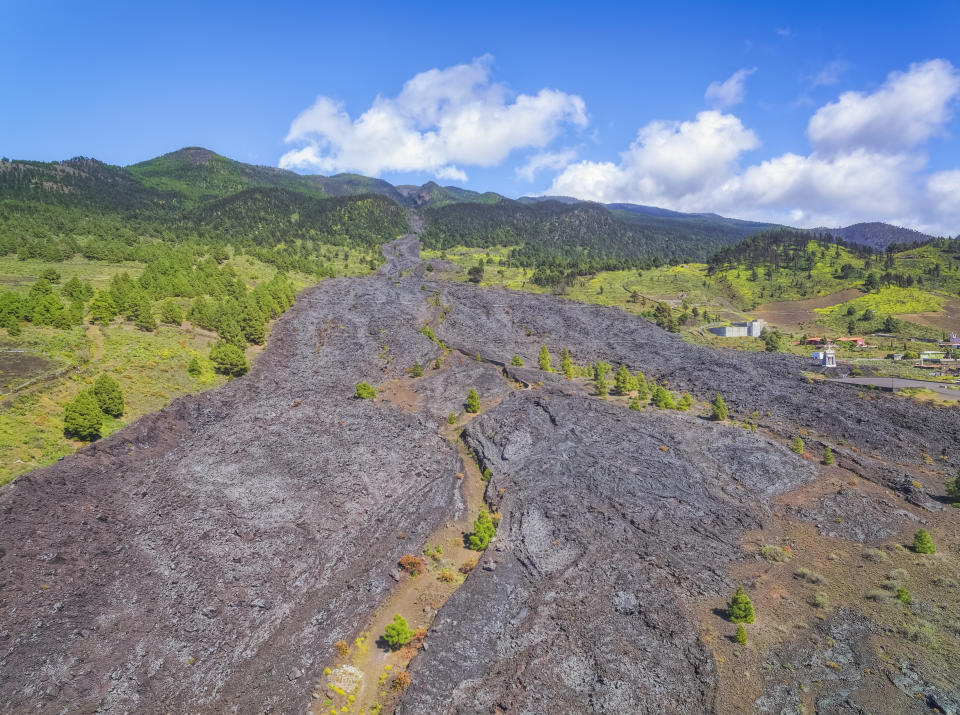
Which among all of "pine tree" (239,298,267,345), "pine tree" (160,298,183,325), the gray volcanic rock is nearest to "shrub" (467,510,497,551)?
the gray volcanic rock

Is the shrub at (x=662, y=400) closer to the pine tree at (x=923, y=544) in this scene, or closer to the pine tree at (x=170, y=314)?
the pine tree at (x=923, y=544)

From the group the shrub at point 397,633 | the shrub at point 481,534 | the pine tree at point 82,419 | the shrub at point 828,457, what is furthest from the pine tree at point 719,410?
the pine tree at point 82,419

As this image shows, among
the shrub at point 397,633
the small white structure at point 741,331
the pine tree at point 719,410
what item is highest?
the small white structure at point 741,331

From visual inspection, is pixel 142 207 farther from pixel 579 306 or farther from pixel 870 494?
pixel 870 494

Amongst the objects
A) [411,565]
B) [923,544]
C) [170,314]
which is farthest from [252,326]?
[923,544]

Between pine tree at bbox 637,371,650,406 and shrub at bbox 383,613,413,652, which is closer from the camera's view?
shrub at bbox 383,613,413,652

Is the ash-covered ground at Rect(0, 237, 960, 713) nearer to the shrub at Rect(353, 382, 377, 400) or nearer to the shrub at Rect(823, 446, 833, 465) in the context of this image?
the shrub at Rect(823, 446, 833, 465)
